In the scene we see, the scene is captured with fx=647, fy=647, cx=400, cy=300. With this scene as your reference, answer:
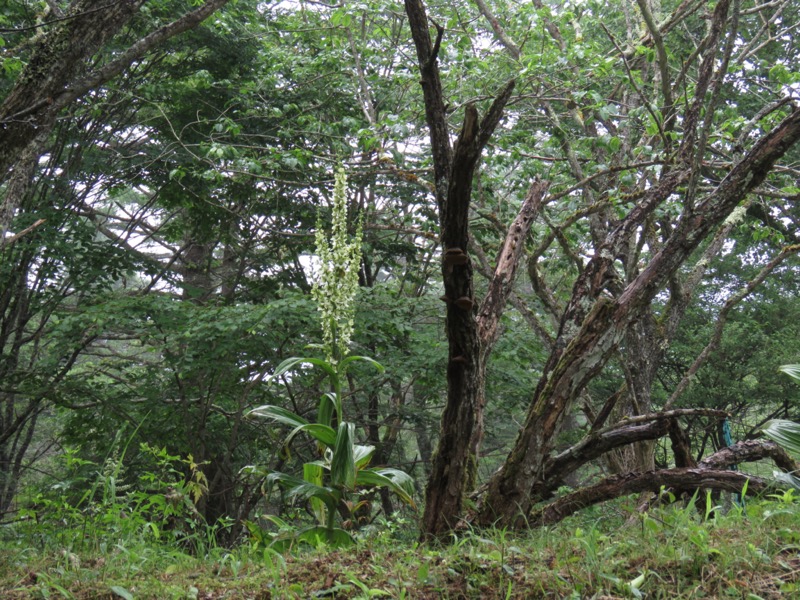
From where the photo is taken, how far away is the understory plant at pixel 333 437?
3.27 m

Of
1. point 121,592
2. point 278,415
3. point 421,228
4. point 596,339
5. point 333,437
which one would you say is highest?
point 421,228

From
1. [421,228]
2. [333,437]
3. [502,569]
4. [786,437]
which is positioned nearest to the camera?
[502,569]

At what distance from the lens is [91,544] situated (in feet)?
10.4

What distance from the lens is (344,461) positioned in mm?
3266

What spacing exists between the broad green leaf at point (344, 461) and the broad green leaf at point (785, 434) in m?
1.96

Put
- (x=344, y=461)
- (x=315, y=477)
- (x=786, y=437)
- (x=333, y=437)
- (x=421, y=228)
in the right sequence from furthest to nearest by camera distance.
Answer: (x=421, y=228) < (x=315, y=477) < (x=333, y=437) < (x=344, y=461) < (x=786, y=437)

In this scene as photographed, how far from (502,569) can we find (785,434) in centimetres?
153

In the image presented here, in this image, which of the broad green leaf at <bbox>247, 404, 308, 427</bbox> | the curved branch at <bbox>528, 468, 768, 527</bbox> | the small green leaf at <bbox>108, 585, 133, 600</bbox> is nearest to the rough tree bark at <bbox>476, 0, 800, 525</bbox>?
the curved branch at <bbox>528, 468, 768, 527</bbox>

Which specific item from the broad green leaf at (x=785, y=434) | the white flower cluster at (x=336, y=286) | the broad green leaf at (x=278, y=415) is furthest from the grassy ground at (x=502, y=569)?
the white flower cluster at (x=336, y=286)

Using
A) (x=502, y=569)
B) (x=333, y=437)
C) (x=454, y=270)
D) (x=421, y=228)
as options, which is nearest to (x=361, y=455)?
(x=333, y=437)

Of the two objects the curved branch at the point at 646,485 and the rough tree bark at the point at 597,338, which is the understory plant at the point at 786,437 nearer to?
the curved branch at the point at 646,485

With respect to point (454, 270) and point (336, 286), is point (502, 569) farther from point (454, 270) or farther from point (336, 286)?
point (336, 286)

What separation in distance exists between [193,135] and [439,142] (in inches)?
257

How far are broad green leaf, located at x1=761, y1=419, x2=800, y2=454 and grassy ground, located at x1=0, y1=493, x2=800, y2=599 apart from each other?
0.25m
